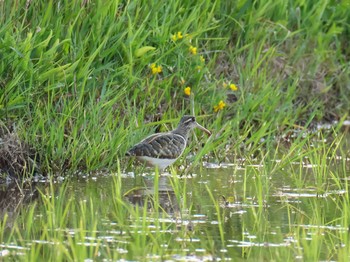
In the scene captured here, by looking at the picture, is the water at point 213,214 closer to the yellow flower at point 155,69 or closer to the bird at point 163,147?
the bird at point 163,147

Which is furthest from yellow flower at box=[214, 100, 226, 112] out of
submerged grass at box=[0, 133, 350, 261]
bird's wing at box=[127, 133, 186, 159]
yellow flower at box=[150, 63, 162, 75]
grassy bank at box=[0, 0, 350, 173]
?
submerged grass at box=[0, 133, 350, 261]

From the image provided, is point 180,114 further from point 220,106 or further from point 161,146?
point 161,146

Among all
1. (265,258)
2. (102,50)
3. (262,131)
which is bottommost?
(265,258)

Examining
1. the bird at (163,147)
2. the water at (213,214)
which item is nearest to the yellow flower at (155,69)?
the bird at (163,147)

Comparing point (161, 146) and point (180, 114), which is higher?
point (180, 114)

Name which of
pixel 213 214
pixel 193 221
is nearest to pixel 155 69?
pixel 213 214

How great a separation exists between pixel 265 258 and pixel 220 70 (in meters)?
5.18

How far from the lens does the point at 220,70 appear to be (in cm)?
1155

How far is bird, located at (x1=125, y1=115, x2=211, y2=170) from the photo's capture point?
9422 millimetres

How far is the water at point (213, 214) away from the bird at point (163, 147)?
0.15 m

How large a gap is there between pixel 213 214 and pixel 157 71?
8.71 feet

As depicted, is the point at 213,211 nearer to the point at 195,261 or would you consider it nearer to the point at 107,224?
the point at 107,224

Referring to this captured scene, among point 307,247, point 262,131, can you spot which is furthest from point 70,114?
point 307,247

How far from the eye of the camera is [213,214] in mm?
7891
